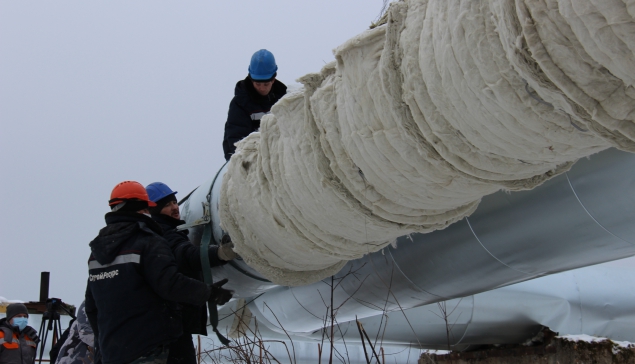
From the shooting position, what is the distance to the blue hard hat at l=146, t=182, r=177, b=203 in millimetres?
3383

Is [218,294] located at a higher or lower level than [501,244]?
lower

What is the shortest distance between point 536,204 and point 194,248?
162 cm

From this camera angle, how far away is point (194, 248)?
9.52 feet

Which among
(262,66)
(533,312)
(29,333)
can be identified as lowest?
(29,333)

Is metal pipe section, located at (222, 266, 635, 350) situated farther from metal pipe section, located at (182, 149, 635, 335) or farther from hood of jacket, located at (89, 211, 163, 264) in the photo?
hood of jacket, located at (89, 211, 163, 264)

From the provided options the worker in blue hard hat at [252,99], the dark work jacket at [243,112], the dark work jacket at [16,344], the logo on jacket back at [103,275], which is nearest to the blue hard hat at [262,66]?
the worker in blue hard hat at [252,99]

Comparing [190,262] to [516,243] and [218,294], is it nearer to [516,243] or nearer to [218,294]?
[218,294]

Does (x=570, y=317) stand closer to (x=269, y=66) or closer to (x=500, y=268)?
(x=500, y=268)

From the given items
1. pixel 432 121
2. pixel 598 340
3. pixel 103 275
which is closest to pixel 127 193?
pixel 103 275

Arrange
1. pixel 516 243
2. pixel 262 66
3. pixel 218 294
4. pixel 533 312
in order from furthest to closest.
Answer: pixel 533 312, pixel 262 66, pixel 218 294, pixel 516 243

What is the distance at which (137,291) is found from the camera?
8.84ft

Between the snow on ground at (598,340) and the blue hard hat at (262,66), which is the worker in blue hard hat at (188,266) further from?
the snow on ground at (598,340)

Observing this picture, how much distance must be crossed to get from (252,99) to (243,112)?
0.09 metres

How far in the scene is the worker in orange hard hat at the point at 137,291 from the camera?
2629 millimetres
